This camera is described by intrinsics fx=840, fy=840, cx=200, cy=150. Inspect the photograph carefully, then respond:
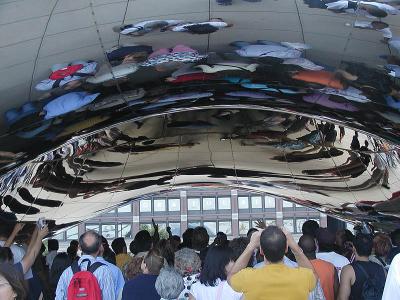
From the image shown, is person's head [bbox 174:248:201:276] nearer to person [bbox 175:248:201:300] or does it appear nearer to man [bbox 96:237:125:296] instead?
person [bbox 175:248:201:300]

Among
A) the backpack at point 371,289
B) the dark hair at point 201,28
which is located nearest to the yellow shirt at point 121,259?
the dark hair at point 201,28

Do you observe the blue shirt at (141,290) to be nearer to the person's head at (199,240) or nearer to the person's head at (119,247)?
the person's head at (199,240)

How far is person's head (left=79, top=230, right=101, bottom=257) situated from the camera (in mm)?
7418

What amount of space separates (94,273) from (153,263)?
765mm

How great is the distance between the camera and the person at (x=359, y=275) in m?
7.29

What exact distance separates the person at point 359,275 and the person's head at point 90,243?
7.15 ft

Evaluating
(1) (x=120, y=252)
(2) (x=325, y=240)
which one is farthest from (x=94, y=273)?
(1) (x=120, y=252)

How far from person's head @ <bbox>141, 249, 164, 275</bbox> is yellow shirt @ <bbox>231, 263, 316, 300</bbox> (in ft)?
5.12

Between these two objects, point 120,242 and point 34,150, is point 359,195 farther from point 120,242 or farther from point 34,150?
point 34,150

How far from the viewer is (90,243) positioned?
24.3 feet

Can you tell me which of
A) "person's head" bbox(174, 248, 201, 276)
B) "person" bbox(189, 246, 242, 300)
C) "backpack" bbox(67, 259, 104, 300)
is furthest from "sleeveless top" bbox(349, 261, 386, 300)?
"backpack" bbox(67, 259, 104, 300)

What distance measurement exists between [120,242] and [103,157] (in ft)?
11.2

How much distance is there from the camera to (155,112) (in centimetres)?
1192

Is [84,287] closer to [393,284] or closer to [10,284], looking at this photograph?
[10,284]
